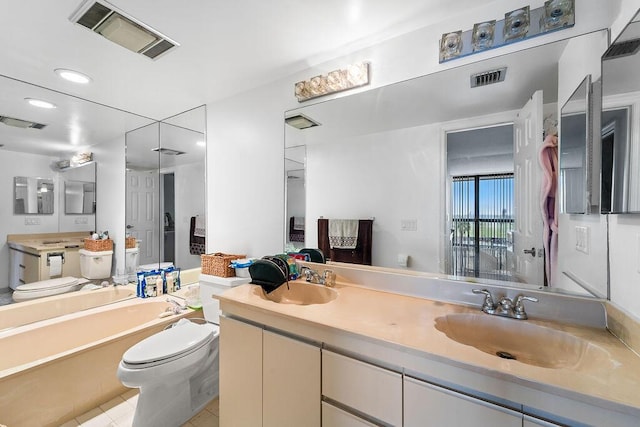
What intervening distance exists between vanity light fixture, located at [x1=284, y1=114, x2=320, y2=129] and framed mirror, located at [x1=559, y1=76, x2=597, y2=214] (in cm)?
134

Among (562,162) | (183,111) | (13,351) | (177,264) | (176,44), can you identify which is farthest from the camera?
(177,264)

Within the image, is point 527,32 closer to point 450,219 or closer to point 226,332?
point 450,219

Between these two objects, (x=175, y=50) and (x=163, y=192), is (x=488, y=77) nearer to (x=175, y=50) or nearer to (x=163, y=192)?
(x=175, y=50)

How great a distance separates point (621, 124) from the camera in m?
0.86

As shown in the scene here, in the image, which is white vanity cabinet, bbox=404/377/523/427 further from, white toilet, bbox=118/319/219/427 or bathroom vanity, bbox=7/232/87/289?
bathroom vanity, bbox=7/232/87/289

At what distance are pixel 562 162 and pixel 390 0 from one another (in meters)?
1.10

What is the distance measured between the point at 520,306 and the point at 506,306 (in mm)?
50

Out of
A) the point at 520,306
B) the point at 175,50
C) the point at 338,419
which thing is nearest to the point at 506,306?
the point at 520,306

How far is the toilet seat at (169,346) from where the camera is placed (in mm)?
1421

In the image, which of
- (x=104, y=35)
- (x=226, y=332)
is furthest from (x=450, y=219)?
(x=104, y=35)

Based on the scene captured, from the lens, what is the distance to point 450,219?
1379 millimetres

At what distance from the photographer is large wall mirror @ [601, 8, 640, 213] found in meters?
0.81

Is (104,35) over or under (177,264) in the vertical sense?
over

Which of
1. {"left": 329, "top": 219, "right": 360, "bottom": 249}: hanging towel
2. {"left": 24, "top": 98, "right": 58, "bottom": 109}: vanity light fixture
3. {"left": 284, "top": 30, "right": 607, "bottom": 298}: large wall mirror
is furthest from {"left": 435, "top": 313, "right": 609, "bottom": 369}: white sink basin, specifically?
{"left": 24, "top": 98, "right": 58, "bottom": 109}: vanity light fixture
